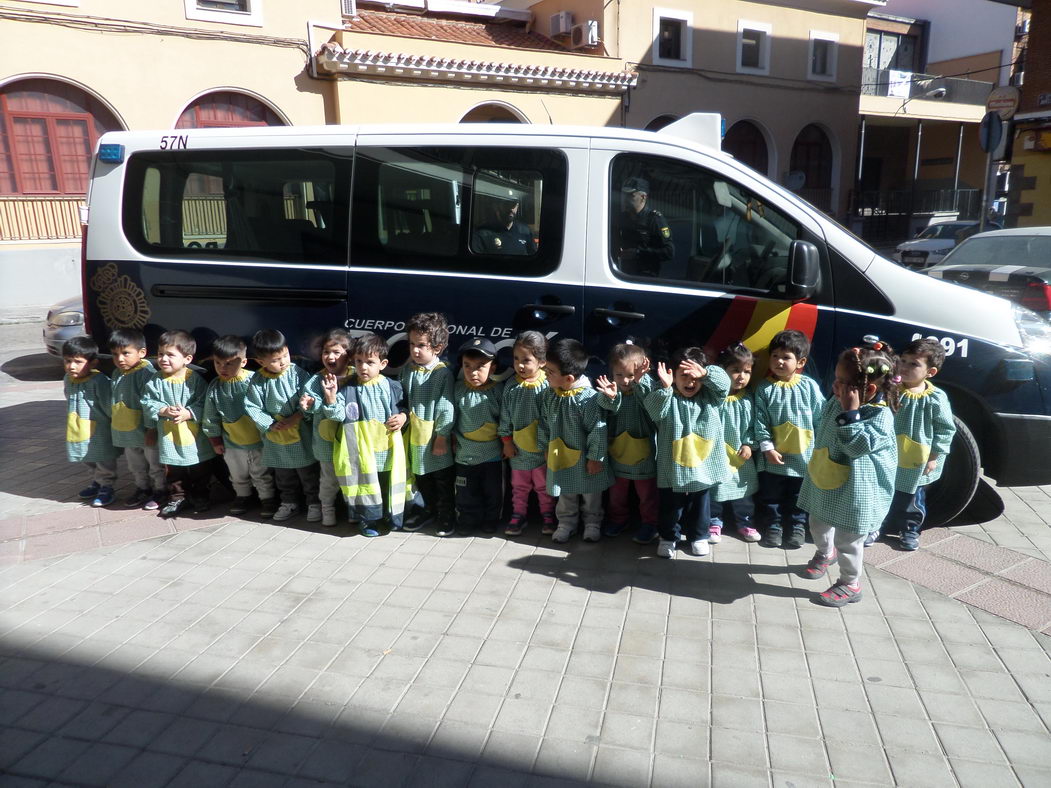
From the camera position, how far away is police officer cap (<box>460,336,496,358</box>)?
14.2ft

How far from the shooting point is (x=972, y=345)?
13.9ft

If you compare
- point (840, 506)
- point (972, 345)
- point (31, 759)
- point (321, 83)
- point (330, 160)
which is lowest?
point (31, 759)

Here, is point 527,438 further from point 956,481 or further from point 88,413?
point 88,413

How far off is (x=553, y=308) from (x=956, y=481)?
8.25 ft

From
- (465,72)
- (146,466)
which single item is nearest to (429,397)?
(146,466)

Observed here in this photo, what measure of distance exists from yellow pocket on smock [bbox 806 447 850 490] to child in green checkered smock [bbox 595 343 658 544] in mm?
871

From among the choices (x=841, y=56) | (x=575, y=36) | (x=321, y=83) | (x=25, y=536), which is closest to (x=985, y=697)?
(x=25, y=536)

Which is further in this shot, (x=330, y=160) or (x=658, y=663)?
(x=330, y=160)

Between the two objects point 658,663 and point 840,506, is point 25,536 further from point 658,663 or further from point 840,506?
point 840,506

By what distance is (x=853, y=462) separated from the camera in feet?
11.8

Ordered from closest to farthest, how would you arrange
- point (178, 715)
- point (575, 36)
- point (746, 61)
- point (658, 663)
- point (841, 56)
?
point (178, 715), point (658, 663), point (575, 36), point (746, 61), point (841, 56)

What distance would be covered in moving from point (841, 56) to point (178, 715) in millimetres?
26099

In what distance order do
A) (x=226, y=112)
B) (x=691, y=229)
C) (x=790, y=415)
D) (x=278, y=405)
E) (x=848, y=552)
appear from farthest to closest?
(x=226, y=112)
(x=278, y=405)
(x=691, y=229)
(x=790, y=415)
(x=848, y=552)

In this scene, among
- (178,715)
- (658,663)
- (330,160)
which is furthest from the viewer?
(330,160)
